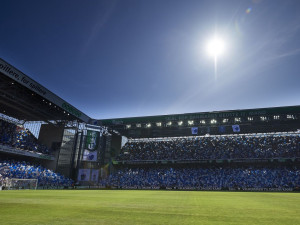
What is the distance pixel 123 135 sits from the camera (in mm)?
52188

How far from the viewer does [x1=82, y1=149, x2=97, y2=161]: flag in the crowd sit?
4131 centimetres

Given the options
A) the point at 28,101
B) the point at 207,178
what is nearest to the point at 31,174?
the point at 28,101

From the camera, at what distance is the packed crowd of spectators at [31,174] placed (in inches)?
1251

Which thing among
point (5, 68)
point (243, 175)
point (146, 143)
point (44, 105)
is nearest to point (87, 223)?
point (5, 68)

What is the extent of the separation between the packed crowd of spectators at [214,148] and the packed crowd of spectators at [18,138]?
18471mm

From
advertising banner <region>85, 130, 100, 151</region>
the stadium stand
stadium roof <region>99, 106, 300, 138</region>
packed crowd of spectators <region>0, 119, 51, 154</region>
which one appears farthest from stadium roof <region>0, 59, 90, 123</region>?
the stadium stand

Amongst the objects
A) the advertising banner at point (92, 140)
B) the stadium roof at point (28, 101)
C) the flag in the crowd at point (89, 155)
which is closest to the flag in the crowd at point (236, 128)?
the advertising banner at point (92, 140)

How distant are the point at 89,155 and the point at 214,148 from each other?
28.6 meters

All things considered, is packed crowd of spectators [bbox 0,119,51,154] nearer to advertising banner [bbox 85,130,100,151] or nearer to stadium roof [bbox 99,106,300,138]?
advertising banner [bbox 85,130,100,151]

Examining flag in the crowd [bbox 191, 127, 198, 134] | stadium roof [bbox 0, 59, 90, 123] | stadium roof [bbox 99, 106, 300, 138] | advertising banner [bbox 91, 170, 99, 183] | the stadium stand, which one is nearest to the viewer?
stadium roof [bbox 0, 59, 90, 123]

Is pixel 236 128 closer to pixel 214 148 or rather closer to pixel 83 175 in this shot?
pixel 214 148

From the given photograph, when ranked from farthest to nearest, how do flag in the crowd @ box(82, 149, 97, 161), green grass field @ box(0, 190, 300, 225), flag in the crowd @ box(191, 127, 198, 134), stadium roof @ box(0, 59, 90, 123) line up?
flag in the crowd @ box(191, 127, 198, 134) → flag in the crowd @ box(82, 149, 97, 161) → stadium roof @ box(0, 59, 90, 123) → green grass field @ box(0, 190, 300, 225)

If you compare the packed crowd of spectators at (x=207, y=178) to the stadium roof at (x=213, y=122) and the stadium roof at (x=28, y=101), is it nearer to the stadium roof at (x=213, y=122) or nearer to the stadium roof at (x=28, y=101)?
the stadium roof at (x=213, y=122)

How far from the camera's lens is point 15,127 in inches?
1602
